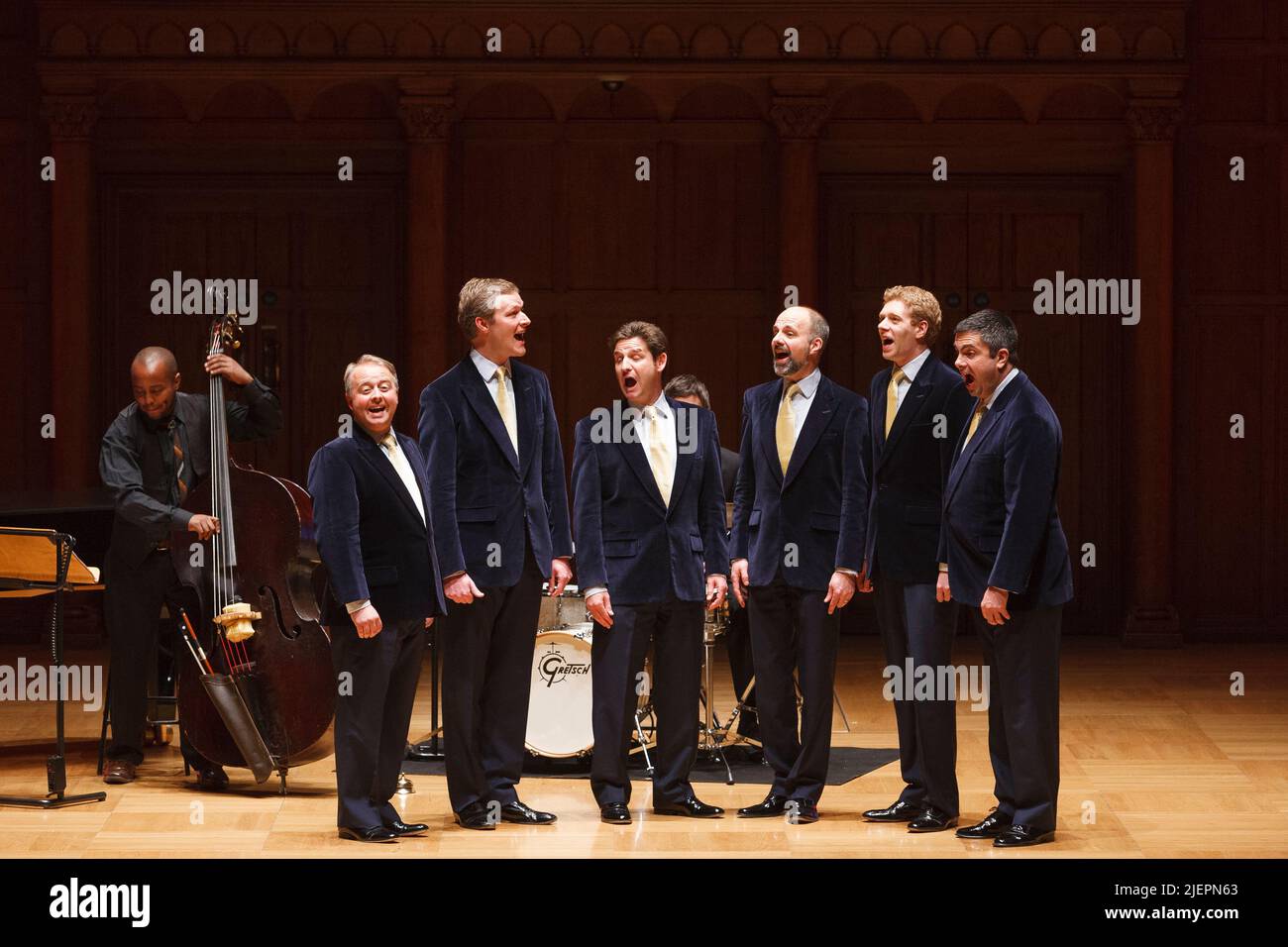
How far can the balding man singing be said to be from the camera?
607cm

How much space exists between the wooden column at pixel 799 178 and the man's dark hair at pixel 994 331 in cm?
409

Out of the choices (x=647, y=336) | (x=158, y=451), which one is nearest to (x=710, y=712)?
(x=647, y=336)

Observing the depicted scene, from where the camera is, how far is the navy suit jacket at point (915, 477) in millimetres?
5316

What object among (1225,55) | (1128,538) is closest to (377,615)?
(1128,538)

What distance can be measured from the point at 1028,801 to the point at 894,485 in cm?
103

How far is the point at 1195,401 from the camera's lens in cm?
949

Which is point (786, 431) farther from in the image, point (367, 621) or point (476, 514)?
point (367, 621)

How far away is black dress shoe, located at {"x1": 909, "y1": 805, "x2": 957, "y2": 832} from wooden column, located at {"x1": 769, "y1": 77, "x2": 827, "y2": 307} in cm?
430

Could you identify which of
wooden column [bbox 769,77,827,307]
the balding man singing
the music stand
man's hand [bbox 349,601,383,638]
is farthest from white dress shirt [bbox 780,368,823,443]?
wooden column [bbox 769,77,827,307]

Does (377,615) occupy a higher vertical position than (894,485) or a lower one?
lower

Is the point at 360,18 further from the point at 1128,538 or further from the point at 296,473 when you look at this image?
the point at 1128,538

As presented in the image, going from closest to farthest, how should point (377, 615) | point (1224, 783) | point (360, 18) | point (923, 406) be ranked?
point (377, 615), point (923, 406), point (1224, 783), point (360, 18)

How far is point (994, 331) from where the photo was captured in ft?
16.5

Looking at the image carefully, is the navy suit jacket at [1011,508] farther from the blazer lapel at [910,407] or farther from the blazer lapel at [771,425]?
the blazer lapel at [771,425]
